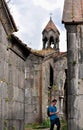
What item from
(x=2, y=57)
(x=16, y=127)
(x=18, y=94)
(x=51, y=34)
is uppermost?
(x=51, y=34)

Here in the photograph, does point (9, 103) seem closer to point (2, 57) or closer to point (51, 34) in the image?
point (2, 57)

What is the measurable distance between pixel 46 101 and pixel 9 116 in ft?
49.4

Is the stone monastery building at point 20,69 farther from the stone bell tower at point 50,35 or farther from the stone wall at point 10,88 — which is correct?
the stone bell tower at point 50,35

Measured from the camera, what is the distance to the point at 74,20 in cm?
1035

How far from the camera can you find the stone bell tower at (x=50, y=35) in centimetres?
3781

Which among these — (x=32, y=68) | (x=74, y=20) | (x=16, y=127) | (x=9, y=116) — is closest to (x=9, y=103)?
(x=9, y=116)

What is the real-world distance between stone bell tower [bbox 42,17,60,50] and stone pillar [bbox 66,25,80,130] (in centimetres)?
2732

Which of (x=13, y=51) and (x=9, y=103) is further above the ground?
(x=13, y=51)

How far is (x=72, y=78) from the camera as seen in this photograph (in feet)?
34.0

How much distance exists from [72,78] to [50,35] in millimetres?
27622

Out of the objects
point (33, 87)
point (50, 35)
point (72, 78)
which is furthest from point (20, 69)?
point (50, 35)

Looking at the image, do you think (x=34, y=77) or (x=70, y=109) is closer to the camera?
(x=70, y=109)

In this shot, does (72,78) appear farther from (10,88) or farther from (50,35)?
(50,35)

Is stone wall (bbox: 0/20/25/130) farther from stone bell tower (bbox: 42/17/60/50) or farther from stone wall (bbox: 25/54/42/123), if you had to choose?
stone bell tower (bbox: 42/17/60/50)
